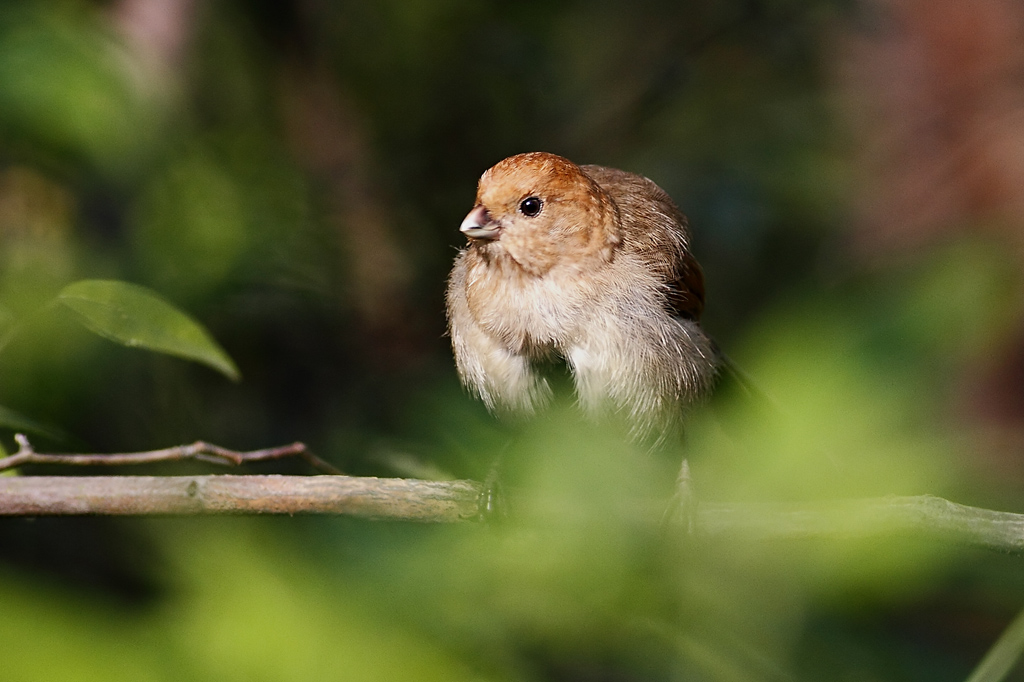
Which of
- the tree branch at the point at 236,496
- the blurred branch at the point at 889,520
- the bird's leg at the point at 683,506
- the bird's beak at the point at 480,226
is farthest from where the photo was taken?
the bird's beak at the point at 480,226

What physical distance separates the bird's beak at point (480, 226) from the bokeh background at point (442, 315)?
0.53m

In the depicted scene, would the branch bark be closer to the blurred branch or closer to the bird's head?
the blurred branch

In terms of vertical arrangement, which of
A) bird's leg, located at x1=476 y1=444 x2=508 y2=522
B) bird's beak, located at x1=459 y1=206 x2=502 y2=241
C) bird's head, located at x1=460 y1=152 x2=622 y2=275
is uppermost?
bird's head, located at x1=460 y1=152 x2=622 y2=275

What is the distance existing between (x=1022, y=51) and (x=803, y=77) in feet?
4.60

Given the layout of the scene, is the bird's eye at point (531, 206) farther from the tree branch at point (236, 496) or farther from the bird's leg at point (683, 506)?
the tree branch at point (236, 496)

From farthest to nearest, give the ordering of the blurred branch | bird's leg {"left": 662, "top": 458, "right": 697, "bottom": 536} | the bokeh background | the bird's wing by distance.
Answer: the bird's wing → bird's leg {"left": 662, "top": 458, "right": 697, "bottom": 536} → the blurred branch → the bokeh background

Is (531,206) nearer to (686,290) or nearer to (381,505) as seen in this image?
(686,290)

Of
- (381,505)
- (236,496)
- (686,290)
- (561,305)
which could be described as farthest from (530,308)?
(236,496)

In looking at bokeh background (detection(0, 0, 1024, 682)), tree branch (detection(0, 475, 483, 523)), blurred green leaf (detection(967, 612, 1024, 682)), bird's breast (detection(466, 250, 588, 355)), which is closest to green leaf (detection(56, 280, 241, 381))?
bokeh background (detection(0, 0, 1024, 682))

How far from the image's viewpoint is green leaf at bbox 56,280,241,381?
6.61ft

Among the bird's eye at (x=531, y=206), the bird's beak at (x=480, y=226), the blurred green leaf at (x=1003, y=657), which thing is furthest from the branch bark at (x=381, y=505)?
the bird's eye at (x=531, y=206)

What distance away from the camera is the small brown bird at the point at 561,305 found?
10.5ft

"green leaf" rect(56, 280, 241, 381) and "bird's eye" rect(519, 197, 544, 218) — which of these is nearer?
"green leaf" rect(56, 280, 241, 381)

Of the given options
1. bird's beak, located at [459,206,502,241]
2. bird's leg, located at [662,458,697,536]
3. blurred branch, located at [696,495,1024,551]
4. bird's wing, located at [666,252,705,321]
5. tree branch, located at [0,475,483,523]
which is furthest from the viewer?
bird's wing, located at [666,252,705,321]
